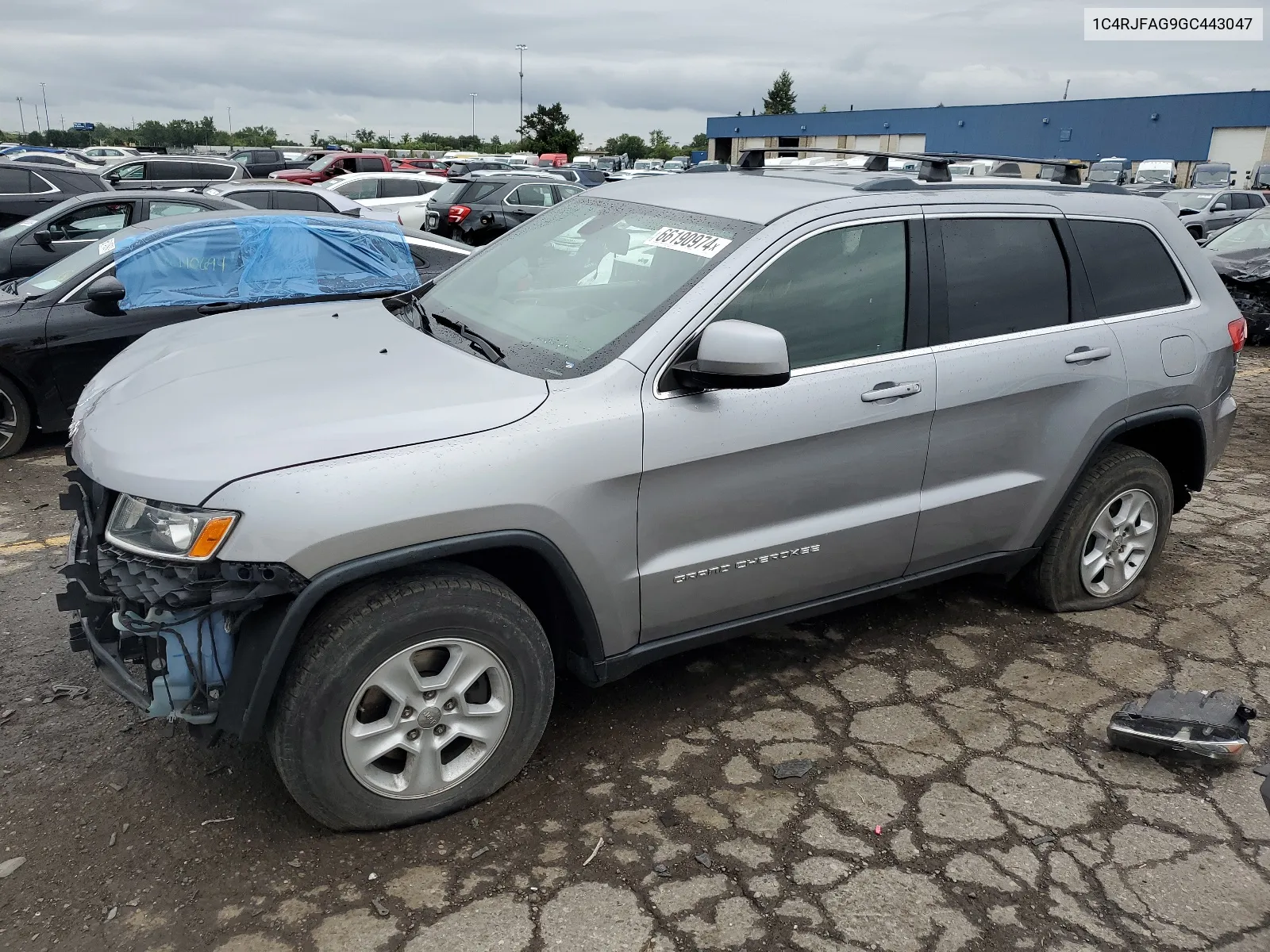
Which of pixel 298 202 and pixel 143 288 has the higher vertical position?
pixel 298 202

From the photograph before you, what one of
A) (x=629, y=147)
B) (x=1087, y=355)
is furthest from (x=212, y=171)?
(x=629, y=147)

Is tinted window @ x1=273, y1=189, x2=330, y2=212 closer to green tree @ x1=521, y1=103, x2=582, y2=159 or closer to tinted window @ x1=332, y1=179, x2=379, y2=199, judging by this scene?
tinted window @ x1=332, y1=179, x2=379, y2=199

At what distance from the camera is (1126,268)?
407 centimetres

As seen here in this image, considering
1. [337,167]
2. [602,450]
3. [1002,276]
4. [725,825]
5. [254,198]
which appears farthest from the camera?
[337,167]

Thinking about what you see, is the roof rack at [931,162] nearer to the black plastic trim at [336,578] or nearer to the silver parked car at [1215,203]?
the black plastic trim at [336,578]

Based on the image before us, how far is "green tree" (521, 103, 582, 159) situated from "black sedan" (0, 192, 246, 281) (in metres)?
56.8

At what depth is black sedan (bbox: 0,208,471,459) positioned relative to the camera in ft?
20.7

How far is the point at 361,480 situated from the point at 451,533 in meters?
0.28

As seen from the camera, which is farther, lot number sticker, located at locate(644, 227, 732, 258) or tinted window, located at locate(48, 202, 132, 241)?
tinted window, located at locate(48, 202, 132, 241)

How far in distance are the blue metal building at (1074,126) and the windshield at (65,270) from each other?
33.7m

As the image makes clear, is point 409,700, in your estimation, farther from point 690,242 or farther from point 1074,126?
point 1074,126

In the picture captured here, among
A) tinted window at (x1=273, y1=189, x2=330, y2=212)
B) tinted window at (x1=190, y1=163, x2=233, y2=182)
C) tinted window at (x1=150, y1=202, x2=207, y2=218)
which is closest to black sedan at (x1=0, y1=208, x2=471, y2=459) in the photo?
tinted window at (x1=150, y1=202, x2=207, y2=218)

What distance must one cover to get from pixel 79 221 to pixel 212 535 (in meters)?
7.64

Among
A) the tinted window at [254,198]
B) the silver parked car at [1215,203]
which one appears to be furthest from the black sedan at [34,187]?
the silver parked car at [1215,203]
